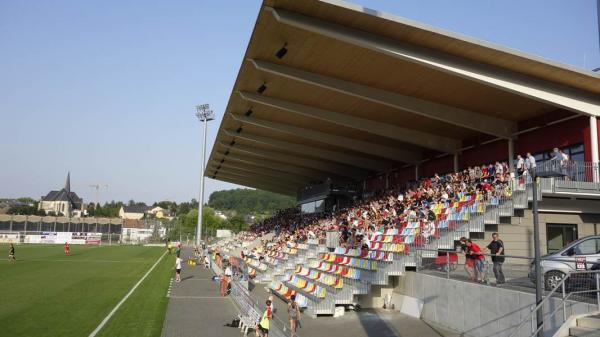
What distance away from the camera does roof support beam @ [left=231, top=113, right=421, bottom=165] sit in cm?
3259

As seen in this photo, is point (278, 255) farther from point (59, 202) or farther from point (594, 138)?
point (59, 202)

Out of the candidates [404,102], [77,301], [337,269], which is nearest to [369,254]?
[337,269]

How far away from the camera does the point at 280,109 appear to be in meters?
29.3

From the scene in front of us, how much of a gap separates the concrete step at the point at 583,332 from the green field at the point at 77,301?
36.1ft

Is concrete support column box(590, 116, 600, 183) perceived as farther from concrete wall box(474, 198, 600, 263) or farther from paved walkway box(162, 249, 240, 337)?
paved walkway box(162, 249, 240, 337)

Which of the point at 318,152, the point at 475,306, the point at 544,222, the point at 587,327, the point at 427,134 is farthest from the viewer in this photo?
the point at 318,152

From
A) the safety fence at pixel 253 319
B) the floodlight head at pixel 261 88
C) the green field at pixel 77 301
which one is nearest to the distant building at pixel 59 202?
the green field at pixel 77 301

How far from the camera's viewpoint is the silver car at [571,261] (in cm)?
1138

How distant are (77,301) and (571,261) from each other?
18.3 meters

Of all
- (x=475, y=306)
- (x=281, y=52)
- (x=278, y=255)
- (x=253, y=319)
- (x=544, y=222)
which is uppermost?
(x=281, y=52)

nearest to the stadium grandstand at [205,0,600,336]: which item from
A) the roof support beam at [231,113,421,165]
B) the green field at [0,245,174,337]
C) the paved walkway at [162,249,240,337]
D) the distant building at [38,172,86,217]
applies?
the roof support beam at [231,113,421,165]

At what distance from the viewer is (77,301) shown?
67.4ft

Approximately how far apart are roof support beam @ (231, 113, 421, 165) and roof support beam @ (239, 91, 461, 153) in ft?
14.8

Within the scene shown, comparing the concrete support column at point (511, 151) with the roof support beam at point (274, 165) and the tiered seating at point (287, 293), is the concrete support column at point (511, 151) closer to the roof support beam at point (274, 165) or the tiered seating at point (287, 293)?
the tiered seating at point (287, 293)
